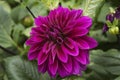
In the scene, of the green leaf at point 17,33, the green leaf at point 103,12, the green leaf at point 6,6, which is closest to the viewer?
the green leaf at point 103,12

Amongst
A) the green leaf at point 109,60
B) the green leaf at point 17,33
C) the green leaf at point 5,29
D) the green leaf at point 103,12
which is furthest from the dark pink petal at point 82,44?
the green leaf at point 17,33

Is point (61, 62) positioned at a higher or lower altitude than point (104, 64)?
higher

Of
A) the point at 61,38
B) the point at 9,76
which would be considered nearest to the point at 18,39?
the point at 9,76

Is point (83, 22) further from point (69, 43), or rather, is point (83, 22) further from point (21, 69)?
point (21, 69)

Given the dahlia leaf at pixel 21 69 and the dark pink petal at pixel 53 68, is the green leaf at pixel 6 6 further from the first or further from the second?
the dark pink petal at pixel 53 68

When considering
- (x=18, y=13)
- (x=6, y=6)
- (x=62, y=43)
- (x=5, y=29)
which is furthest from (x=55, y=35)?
(x=6, y=6)

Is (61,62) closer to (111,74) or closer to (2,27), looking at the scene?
(111,74)
